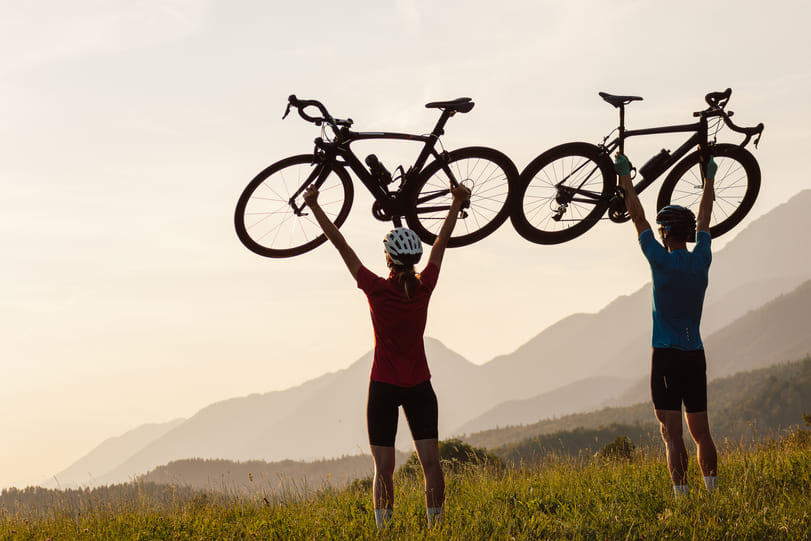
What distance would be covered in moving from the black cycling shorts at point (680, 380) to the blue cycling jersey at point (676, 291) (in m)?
0.09

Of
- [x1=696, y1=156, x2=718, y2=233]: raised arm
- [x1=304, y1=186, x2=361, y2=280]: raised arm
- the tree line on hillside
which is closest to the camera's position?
[x1=304, y1=186, x2=361, y2=280]: raised arm

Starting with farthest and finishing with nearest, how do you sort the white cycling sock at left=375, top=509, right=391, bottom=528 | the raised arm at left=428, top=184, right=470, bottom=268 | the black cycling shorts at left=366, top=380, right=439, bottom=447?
1. the raised arm at left=428, top=184, right=470, bottom=268
2. the white cycling sock at left=375, top=509, right=391, bottom=528
3. the black cycling shorts at left=366, top=380, right=439, bottom=447

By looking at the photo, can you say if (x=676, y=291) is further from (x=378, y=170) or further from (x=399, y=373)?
(x=378, y=170)

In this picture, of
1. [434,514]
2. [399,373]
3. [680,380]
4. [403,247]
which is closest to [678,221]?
[680,380]

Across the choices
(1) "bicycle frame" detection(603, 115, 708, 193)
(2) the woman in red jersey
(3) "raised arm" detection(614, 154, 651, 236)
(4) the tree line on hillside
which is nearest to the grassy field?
(2) the woman in red jersey

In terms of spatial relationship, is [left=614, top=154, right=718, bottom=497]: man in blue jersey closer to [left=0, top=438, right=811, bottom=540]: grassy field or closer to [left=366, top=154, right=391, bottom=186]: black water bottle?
[left=0, top=438, right=811, bottom=540]: grassy field

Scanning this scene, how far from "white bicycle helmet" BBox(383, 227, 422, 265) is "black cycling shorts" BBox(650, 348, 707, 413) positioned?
92.7 inches

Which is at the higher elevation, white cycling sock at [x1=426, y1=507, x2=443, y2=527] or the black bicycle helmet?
the black bicycle helmet

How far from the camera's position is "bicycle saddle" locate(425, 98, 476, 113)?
25.6 ft

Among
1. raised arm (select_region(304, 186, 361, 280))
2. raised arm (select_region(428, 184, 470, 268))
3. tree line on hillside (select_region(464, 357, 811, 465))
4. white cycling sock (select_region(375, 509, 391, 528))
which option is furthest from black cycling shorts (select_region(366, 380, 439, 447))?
tree line on hillside (select_region(464, 357, 811, 465))

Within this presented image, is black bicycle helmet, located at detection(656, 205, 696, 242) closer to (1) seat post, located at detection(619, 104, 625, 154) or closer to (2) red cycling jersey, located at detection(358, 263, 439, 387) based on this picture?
(1) seat post, located at detection(619, 104, 625, 154)

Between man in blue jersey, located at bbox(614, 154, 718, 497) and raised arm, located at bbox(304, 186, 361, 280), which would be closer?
raised arm, located at bbox(304, 186, 361, 280)

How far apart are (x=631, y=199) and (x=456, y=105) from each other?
2223 millimetres

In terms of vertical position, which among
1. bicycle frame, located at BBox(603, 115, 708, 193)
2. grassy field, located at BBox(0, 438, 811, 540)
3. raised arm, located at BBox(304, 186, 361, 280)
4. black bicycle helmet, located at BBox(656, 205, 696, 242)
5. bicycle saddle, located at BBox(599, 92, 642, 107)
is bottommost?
grassy field, located at BBox(0, 438, 811, 540)
